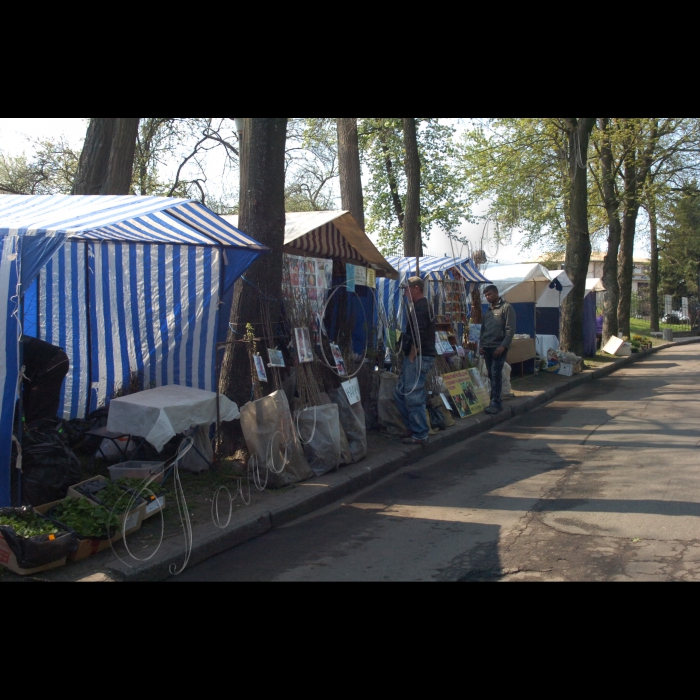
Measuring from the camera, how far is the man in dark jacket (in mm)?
10500

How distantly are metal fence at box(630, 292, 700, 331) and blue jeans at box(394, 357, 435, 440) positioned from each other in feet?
130

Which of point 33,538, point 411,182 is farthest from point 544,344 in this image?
point 33,538

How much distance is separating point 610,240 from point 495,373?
16353mm

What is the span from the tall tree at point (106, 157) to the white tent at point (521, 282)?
896 cm

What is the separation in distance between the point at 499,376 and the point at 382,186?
18782 mm

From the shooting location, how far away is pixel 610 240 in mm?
24859

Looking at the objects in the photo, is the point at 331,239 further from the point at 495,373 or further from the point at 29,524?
the point at 29,524

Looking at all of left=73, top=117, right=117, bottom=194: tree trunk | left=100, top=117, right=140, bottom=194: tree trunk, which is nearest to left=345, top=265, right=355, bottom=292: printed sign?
left=100, top=117, right=140, bottom=194: tree trunk

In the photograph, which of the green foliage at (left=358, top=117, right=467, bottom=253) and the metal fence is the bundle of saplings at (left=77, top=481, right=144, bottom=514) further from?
the metal fence

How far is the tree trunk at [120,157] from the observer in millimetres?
10969

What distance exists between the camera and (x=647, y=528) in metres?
5.15

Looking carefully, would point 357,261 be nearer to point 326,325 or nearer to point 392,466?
point 326,325

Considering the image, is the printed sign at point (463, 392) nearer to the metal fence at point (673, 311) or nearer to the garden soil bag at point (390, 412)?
the garden soil bag at point (390, 412)
